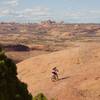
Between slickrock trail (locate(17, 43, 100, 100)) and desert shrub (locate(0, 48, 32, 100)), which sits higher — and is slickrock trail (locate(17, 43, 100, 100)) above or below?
below

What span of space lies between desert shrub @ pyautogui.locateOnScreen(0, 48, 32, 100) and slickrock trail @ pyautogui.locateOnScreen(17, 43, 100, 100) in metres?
16.1

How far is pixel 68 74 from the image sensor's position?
142 ft

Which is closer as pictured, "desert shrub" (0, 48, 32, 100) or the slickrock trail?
"desert shrub" (0, 48, 32, 100)

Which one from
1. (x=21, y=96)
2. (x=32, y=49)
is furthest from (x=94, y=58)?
(x=32, y=49)

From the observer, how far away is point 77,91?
3634 centimetres

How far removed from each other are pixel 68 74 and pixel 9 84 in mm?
24725

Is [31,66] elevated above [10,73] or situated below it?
below

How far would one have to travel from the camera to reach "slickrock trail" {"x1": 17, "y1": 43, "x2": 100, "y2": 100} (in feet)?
119

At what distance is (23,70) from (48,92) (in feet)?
48.4

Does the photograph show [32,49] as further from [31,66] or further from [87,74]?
[87,74]

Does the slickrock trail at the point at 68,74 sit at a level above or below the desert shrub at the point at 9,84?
below

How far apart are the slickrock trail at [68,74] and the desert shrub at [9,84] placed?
52.8 feet

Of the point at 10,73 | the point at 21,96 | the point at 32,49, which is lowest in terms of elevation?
the point at 32,49

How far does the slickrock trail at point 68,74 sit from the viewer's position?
36.2m
